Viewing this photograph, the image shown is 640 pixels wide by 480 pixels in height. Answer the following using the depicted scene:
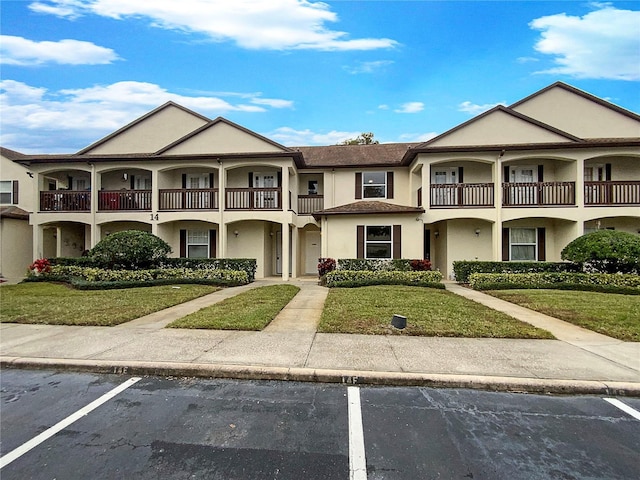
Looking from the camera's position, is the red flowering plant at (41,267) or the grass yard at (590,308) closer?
the grass yard at (590,308)

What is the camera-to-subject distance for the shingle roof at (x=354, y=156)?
1777cm

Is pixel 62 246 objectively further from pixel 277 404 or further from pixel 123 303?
pixel 277 404

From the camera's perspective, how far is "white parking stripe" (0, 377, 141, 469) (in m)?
2.77

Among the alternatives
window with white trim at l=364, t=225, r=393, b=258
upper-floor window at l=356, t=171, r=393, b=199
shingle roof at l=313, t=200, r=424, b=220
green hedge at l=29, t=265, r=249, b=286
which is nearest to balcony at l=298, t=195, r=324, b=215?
upper-floor window at l=356, t=171, r=393, b=199

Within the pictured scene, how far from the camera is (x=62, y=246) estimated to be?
746 inches

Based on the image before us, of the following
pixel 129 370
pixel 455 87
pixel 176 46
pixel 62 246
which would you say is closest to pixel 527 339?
pixel 129 370

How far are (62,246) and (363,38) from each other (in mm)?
19470

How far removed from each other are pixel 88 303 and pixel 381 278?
32.2 feet

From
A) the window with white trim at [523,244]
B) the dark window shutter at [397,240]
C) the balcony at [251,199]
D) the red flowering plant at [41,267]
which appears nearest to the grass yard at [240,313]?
the dark window shutter at [397,240]

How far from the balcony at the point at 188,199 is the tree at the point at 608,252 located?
639 inches

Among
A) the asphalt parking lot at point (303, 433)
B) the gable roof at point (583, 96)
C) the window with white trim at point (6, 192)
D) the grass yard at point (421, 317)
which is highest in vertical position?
the gable roof at point (583, 96)

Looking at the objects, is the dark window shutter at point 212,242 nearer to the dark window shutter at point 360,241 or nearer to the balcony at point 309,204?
the balcony at point 309,204

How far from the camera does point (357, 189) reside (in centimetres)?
1794

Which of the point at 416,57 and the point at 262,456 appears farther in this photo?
the point at 416,57
